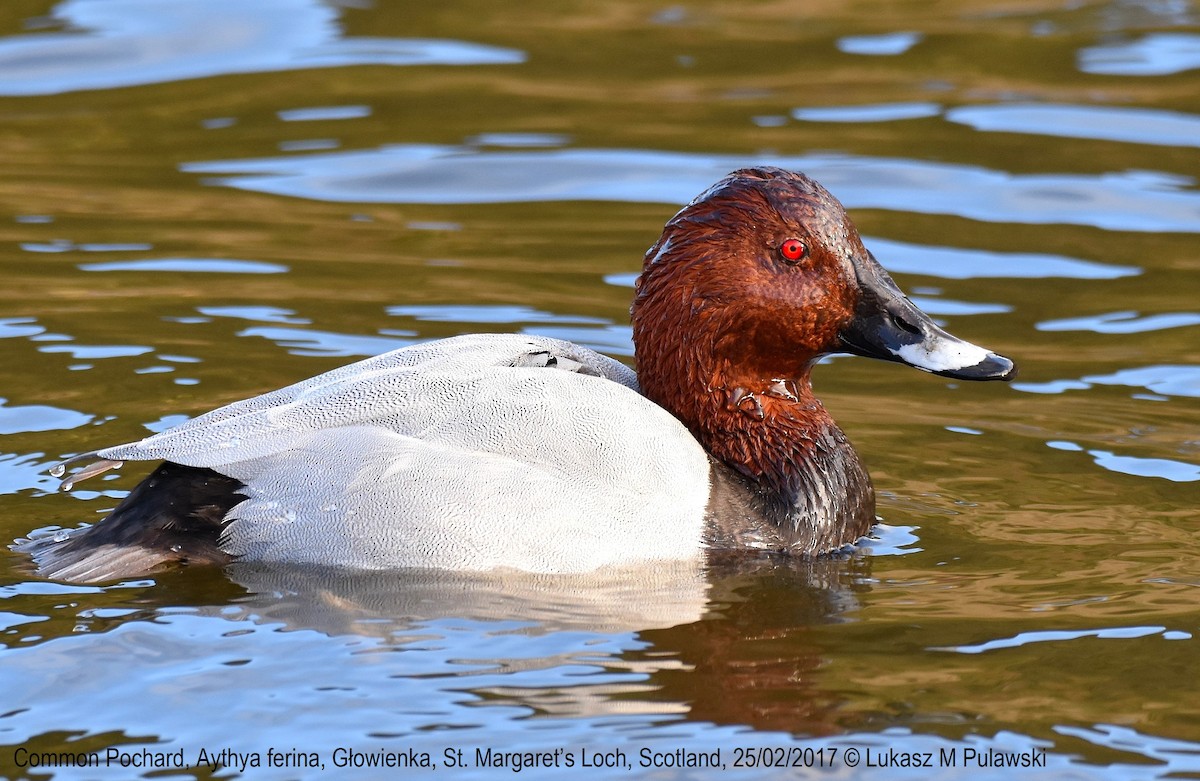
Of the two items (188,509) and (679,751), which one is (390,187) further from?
(679,751)

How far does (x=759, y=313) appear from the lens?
595 cm

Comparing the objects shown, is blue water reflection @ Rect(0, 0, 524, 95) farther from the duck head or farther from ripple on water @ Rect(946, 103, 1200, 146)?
the duck head

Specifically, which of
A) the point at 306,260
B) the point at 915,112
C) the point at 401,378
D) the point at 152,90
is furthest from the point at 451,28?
the point at 401,378

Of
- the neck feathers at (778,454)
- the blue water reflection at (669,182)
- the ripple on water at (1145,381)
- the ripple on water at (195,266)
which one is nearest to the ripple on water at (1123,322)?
the ripple on water at (1145,381)

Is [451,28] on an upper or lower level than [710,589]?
upper

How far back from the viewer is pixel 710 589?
217 inches

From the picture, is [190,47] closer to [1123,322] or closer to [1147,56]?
[1147,56]

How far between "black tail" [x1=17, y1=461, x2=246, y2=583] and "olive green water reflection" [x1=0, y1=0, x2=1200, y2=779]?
94 mm

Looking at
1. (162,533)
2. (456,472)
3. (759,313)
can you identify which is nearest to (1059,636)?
(759,313)

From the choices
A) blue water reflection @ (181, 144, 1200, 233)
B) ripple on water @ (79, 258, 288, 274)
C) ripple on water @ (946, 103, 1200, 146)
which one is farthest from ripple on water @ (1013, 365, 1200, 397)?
ripple on water @ (79, 258, 288, 274)

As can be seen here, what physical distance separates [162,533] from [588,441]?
1.32 metres

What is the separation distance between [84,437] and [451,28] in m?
7.19

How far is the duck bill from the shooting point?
19.6ft

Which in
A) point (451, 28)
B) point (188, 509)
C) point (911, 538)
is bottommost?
point (911, 538)
